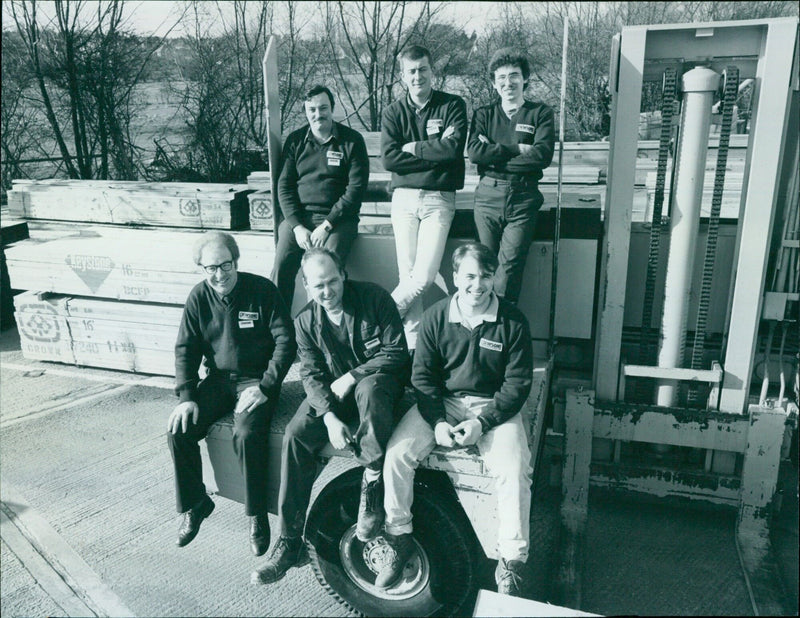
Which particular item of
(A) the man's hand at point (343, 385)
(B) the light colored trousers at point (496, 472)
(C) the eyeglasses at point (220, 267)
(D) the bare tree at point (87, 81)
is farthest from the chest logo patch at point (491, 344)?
(D) the bare tree at point (87, 81)

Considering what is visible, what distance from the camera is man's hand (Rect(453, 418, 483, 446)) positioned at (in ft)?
10.0

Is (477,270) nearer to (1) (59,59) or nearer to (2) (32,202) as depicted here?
(2) (32,202)

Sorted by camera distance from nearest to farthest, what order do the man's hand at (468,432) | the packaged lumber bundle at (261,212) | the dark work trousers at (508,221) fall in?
the man's hand at (468,432) → the dark work trousers at (508,221) → the packaged lumber bundle at (261,212)

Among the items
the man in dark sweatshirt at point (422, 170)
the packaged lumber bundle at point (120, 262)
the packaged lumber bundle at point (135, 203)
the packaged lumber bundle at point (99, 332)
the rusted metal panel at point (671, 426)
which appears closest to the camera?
the rusted metal panel at point (671, 426)

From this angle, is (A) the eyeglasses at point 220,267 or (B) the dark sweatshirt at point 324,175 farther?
(B) the dark sweatshirt at point 324,175

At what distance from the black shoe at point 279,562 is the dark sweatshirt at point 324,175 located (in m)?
2.00

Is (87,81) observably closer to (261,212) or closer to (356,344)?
(261,212)

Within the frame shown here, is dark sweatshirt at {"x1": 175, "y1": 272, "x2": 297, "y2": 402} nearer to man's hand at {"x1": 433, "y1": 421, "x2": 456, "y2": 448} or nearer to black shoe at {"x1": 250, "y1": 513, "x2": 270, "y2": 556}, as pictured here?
black shoe at {"x1": 250, "y1": 513, "x2": 270, "y2": 556}

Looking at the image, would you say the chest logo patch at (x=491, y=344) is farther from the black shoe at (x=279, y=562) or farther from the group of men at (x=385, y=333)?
the black shoe at (x=279, y=562)

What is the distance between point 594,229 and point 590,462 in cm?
149

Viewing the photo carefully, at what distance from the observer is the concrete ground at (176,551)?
3.45 metres

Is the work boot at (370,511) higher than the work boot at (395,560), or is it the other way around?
the work boot at (370,511)

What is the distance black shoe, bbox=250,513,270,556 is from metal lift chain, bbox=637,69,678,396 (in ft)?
7.42

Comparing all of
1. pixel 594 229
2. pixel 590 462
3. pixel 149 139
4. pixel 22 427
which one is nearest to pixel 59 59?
pixel 149 139
